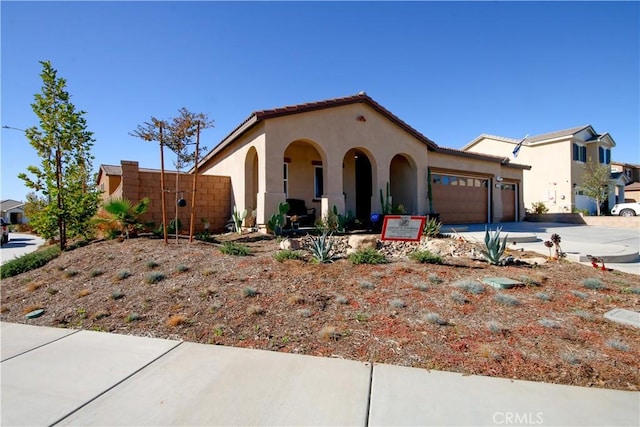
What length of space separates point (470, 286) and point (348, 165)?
1136 cm

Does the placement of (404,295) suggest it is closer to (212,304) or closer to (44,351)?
(212,304)

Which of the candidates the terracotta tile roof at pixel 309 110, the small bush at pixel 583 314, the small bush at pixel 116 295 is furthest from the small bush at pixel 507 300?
the terracotta tile roof at pixel 309 110

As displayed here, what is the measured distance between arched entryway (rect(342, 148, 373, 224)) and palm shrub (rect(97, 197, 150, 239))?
8.84m

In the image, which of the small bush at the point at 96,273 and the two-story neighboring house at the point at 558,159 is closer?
the small bush at the point at 96,273

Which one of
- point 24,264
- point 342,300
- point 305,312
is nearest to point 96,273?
point 24,264

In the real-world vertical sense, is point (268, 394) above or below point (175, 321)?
below

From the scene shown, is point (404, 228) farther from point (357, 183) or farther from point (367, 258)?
point (357, 183)

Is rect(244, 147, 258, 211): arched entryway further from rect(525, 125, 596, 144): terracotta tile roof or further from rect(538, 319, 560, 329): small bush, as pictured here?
rect(525, 125, 596, 144): terracotta tile roof

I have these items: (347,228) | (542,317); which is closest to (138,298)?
(542,317)

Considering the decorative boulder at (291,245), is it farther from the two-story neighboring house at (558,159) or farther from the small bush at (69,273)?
the two-story neighboring house at (558,159)

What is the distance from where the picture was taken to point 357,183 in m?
16.8

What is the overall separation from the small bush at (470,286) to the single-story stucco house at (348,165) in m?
7.11

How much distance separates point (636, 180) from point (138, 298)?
181 ft

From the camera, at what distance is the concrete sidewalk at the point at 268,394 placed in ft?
8.64
